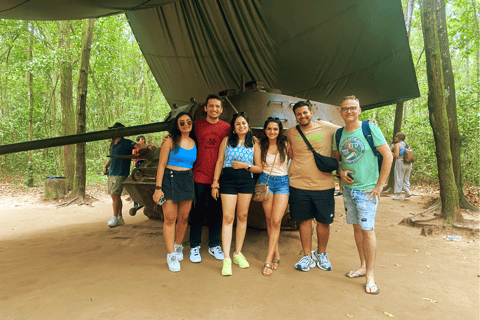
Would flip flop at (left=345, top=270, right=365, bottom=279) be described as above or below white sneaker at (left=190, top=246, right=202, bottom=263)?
above

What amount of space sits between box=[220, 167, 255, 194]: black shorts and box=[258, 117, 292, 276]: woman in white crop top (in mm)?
151

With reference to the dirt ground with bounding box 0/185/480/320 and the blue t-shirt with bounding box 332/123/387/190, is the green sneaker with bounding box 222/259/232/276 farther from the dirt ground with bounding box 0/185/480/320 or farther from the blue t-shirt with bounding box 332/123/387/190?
the blue t-shirt with bounding box 332/123/387/190

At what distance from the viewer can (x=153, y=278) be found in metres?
3.00

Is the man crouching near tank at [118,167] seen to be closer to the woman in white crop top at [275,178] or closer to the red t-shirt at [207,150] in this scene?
the red t-shirt at [207,150]

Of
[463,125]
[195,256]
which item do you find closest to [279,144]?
[195,256]

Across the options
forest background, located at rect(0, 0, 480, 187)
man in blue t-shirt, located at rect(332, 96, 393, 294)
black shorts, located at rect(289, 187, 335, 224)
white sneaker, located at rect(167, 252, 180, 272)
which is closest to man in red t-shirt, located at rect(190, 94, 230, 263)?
white sneaker, located at rect(167, 252, 180, 272)

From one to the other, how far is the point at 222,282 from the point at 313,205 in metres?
1.23

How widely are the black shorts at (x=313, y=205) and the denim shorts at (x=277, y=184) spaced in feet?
0.42

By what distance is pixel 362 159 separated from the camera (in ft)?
9.47

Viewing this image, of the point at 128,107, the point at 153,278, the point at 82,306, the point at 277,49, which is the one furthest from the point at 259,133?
the point at 128,107

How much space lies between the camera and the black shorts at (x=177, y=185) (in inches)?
126

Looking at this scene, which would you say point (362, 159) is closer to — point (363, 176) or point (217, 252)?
point (363, 176)

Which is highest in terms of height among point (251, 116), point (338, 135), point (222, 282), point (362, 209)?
point (251, 116)

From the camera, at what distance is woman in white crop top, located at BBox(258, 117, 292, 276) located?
322 cm
